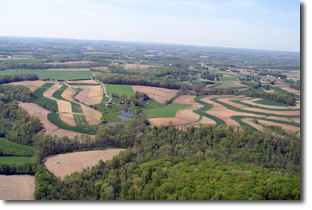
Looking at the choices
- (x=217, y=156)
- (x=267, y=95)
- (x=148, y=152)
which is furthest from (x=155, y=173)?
(x=267, y=95)

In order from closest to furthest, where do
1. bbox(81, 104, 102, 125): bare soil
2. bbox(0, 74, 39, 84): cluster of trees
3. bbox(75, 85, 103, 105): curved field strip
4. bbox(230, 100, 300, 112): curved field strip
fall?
bbox(81, 104, 102, 125): bare soil
bbox(230, 100, 300, 112): curved field strip
bbox(75, 85, 103, 105): curved field strip
bbox(0, 74, 39, 84): cluster of trees

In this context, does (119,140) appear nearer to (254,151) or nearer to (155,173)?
(155,173)

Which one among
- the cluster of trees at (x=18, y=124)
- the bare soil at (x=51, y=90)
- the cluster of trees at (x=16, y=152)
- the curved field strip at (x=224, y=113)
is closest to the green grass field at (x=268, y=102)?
the curved field strip at (x=224, y=113)

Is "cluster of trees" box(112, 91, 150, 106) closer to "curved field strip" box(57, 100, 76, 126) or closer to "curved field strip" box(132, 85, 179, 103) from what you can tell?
"curved field strip" box(132, 85, 179, 103)

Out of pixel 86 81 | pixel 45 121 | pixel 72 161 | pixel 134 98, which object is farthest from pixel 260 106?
pixel 86 81

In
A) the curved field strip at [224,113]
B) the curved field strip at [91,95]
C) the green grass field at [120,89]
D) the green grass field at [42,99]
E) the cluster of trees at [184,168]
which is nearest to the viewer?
the cluster of trees at [184,168]

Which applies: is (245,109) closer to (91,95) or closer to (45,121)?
(91,95)

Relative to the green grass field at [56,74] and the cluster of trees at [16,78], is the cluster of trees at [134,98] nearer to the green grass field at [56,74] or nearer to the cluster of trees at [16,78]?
the green grass field at [56,74]

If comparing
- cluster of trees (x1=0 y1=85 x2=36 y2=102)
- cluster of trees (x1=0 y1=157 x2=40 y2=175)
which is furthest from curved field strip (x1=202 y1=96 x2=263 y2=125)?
cluster of trees (x1=0 y1=85 x2=36 y2=102)
